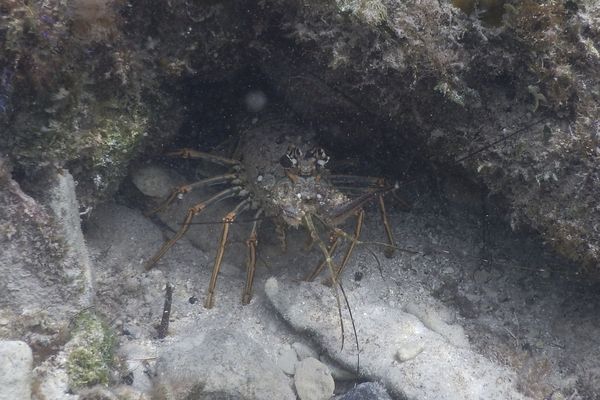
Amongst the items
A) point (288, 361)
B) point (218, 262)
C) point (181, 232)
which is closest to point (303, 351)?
point (288, 361)

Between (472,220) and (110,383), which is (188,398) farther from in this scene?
(472,220)

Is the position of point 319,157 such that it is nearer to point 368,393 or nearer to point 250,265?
point 250,265

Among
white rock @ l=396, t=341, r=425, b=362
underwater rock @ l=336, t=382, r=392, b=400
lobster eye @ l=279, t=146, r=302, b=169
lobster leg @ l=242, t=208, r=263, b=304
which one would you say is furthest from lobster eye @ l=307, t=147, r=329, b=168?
underwater rock @ l=336, t=382, r=392, b=400

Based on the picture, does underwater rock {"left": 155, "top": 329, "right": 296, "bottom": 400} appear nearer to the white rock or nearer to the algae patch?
the algae patch

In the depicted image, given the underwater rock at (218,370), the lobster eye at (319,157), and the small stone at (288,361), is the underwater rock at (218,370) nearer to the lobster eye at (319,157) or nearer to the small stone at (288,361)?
the small stone at (288,361)

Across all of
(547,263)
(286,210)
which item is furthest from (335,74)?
(547,263)

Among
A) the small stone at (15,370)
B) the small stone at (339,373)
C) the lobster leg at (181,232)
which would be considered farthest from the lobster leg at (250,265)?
the small stone at (15,370)

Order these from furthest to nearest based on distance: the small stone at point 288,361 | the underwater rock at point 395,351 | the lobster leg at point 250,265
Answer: the lobster leg at point 250,265 < the small stone at point 288,361 < the underwater rock at point 395,351
